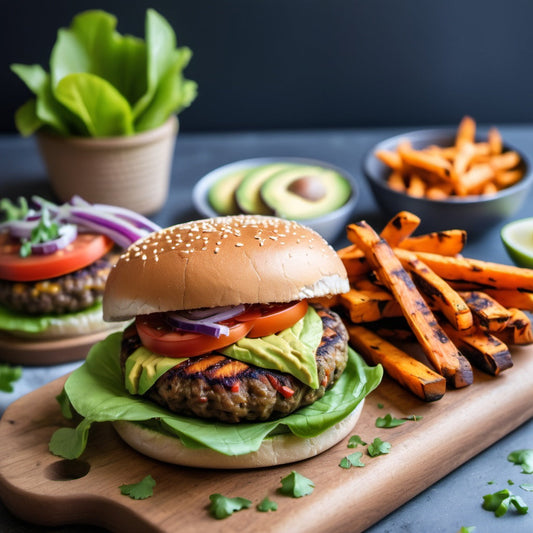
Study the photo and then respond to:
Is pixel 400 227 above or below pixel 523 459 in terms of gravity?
above

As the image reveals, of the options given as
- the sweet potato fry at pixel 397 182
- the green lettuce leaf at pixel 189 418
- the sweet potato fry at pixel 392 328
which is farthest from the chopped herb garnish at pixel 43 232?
the sweet potato fry at pixel 397 182

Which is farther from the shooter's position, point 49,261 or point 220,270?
point 49,261

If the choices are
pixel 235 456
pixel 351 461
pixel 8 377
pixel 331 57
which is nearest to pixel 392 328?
pixel 351 461

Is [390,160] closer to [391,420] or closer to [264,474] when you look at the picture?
[391,420]

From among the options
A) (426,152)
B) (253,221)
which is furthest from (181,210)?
(253,221)

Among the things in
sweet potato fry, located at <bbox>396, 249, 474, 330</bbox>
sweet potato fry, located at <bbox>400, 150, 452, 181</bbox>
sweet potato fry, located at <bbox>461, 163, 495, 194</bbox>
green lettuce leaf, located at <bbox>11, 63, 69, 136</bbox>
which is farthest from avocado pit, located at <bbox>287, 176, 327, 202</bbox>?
green lettuce leaf, located at <bbox>11, 63, 69, 136</bbox>

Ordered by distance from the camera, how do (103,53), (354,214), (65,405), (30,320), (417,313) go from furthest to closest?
1. (354,214)
2. (103,53)
3. (30,320)
4. (417,313)
5. (65,405)
